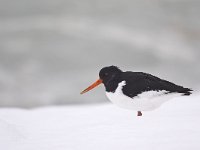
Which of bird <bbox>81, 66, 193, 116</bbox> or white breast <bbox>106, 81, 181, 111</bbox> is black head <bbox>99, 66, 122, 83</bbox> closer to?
bird <bbox>81, 66, 193, 116</bbox>

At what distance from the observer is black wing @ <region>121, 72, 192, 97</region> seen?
6.58m

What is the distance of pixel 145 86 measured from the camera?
6.65m

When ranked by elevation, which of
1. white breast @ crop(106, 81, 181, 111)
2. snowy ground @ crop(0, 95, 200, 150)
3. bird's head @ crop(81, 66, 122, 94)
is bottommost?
snowy ground @ crop(0, 95, 200, 150)

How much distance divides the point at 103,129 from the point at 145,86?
115 centimetres

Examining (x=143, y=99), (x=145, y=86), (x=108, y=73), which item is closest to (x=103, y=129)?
(x=143, y=99)

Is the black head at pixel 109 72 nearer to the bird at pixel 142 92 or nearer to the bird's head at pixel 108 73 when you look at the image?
the bird's head at pixel 108 73

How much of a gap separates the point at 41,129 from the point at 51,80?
849cm

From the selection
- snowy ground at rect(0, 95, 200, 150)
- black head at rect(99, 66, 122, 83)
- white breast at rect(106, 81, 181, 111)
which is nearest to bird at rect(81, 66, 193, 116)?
white breast at rect(106, 81, 181, 111)

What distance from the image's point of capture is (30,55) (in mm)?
17188

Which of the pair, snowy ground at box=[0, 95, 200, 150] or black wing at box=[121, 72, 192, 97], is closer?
snowy ground at box=[0, 95, 200, 150]

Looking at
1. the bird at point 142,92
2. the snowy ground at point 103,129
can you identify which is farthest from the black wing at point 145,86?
the snowy ground at point 103,129

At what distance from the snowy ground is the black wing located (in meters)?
0.38

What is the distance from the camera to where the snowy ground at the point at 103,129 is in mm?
5211

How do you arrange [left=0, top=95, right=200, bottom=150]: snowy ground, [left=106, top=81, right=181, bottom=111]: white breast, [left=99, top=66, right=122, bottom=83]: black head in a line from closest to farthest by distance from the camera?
[left=0, top=95, right=200, bottom=150]: snowy ground < [left=106, top=81, right=181, bottom=111]: white breast < [left=99, top=66, right=122, bottom=83]: black head
